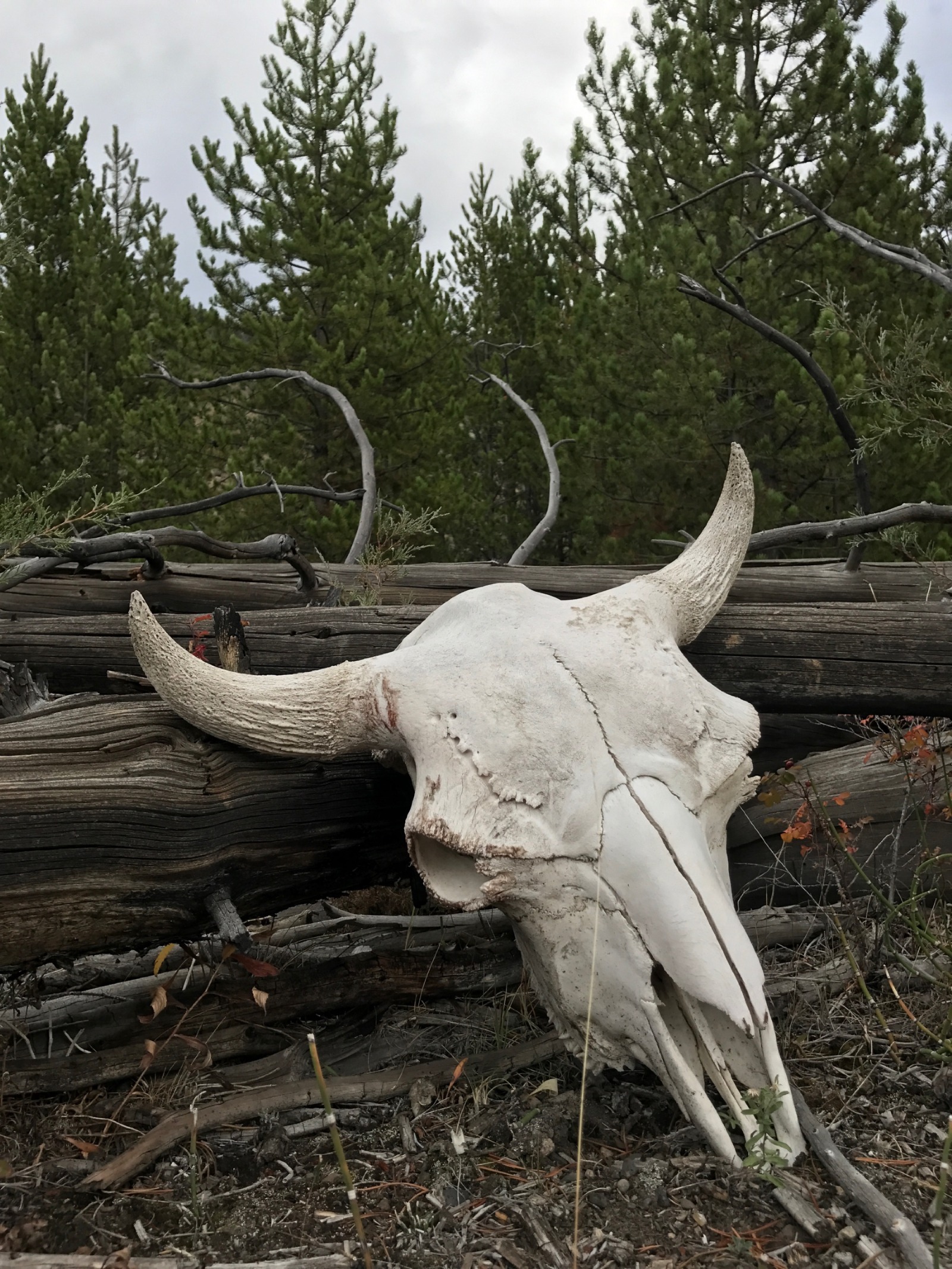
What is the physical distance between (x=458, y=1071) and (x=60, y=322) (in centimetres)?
1436

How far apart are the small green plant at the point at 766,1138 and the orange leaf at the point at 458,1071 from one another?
695 millimetres

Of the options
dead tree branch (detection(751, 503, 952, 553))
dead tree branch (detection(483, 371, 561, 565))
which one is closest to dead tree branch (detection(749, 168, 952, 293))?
dead tree branch (detection(751, 503, 952, 553))

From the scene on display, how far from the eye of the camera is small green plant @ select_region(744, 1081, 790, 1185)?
172cm

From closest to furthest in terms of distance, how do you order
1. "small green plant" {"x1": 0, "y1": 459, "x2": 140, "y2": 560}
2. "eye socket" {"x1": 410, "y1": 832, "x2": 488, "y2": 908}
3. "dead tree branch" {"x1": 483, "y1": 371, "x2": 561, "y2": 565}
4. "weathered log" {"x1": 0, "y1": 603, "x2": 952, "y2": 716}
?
"eye socket" {"x1": 410, "y1": 832, "x2": 488, "y2": 908}, "weathered log" {"x1": 0, "y1": 603, "x2": 952, "y2": 716}, "small green plant" {"x1": 0, "y1": 459, "x2": 140, "y2": 560}, "dead tree branch" {"x1": 483, "y1": 371, "x2": 561, "y2": 565}

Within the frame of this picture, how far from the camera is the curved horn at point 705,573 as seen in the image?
2580 mm

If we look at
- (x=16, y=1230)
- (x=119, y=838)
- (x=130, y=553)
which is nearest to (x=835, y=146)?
(x=130, y=553)

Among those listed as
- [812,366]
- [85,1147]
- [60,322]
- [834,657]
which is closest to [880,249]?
[812,366]

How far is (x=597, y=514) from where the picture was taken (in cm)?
1151

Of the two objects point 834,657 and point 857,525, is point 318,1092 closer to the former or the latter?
point 834,657

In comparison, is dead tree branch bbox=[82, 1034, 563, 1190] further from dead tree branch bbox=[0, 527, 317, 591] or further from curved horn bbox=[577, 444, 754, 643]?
dead tree branch bbox=[0, 527, 317, 591]

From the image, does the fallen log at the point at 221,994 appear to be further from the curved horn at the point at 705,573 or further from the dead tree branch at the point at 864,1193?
the curved horn at the point at 705,573

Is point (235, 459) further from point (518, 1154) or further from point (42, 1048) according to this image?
point (518, 1154)

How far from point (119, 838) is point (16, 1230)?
745mm

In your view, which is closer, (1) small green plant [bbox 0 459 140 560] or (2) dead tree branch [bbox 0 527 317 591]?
(1) small green plant [bbox 0 459 140 560]
